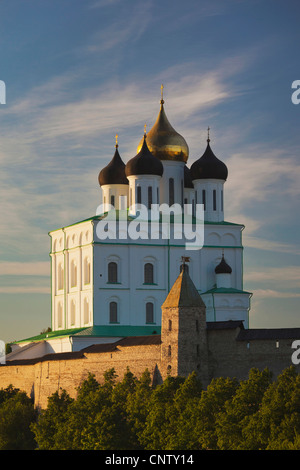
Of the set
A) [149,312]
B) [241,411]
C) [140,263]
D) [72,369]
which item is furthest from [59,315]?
[241,411]

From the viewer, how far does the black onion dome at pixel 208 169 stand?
212 ft

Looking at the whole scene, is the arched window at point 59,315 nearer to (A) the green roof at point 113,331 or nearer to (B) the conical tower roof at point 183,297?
(A) the green roof at point 113,331

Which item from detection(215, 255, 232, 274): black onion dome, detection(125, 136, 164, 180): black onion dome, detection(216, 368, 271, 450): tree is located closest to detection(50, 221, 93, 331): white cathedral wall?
detection(125, 136, 164, 180): black onion dome

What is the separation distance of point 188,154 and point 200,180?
1.74 metres

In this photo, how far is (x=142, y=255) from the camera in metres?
62.2

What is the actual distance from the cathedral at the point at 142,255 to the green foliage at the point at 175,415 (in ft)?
26.3

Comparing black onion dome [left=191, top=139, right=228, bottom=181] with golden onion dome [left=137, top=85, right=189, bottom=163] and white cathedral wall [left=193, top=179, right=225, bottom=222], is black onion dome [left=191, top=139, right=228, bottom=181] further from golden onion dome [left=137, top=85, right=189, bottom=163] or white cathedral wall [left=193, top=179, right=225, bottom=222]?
golden onion dome [left=137, top=85, right=189, bottom=163]

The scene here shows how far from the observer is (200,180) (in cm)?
6469

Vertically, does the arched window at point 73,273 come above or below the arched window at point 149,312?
above

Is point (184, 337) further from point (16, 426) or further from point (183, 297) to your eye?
point (16, 426)

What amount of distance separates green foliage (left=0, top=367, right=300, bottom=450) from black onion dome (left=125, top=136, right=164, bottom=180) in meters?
12.2

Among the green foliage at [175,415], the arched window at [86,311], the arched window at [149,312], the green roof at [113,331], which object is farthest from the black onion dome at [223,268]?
the green foliage at [175,415]

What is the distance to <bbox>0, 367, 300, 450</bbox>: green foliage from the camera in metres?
45.1
